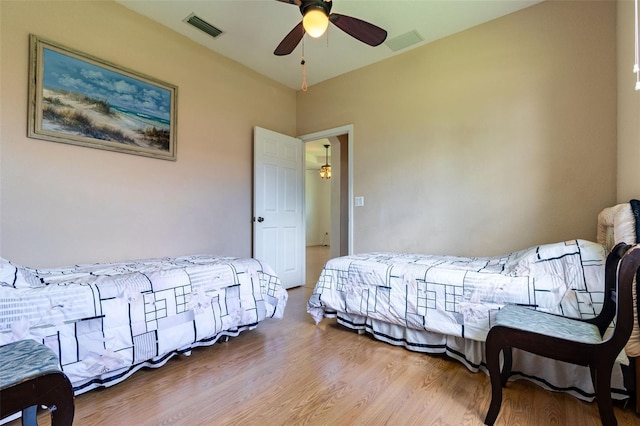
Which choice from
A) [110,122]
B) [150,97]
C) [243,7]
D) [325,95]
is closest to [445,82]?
[325,95]

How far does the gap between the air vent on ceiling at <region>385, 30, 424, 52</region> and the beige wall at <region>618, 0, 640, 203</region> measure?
59.7 inches

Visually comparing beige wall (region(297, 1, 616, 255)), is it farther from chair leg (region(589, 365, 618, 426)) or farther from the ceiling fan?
chair leg (region(589, 365, 618, 426))

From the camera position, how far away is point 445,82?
3.06 metres

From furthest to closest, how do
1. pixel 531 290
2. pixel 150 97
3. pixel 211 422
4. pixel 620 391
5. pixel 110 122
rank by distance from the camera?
1. pixel 150 97
2. pixel 110 122
3. pixel 531 290
4. pixel 620 391
5. pixel 211 422

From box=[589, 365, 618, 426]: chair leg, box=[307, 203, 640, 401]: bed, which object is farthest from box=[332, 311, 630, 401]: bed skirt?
box=[589, 365, 618, 426]: chair leg

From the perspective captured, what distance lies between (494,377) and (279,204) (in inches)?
121

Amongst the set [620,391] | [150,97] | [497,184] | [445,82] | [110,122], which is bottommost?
[620,391]

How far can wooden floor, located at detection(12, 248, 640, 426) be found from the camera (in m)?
1.42

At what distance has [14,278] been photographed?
1.48m

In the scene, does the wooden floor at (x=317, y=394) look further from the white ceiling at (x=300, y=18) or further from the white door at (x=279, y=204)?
the white ceiling at (x=300, y=18)

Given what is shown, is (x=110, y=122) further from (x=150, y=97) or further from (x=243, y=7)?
(x=243, y=7)

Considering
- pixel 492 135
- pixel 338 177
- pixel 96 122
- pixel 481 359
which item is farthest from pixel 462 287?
pixel 338 177

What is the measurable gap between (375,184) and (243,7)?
2.22 metres

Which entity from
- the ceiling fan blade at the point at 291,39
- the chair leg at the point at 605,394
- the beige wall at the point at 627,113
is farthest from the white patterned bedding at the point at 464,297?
the ceiling fan blade at the point at 291,39
